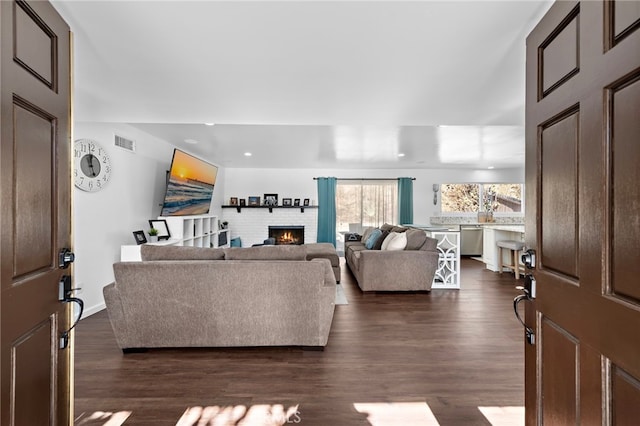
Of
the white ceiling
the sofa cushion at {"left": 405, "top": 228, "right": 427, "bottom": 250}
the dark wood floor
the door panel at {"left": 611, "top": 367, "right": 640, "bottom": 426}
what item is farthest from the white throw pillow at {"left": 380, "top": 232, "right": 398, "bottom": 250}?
the door panel at {"left": 611, "top": 367, "right": 640, "bottom": 426}

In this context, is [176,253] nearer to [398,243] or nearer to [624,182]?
[624,182]

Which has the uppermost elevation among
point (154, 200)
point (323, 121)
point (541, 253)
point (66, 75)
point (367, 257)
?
point (323, 121)

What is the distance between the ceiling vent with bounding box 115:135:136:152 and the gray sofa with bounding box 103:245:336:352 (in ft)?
7.18

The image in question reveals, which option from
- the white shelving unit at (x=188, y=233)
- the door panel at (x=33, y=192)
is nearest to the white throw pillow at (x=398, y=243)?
the white shelving unit at (x=188, y=233)

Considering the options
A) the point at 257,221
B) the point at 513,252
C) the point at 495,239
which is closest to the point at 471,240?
the point at 495,239

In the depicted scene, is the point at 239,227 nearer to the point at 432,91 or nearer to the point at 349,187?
the point at 349,187

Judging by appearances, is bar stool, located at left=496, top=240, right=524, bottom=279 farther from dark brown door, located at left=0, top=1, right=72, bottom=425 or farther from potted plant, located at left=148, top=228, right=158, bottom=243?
dark brown door, located at left=0, top=1, right=72, bottom=425

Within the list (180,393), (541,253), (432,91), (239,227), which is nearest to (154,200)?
(239,227)

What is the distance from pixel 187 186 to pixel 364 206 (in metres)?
4.30

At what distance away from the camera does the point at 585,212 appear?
35.9 inches

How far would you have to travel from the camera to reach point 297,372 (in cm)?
222

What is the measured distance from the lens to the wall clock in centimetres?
330

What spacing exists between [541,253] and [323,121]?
1.92 metres

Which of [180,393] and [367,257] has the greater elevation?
[367,257]
